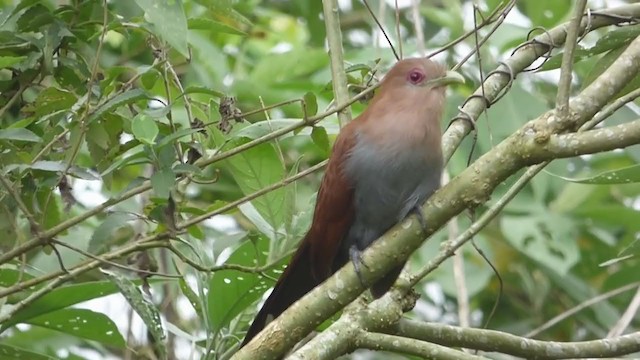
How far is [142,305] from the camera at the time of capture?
109 inches

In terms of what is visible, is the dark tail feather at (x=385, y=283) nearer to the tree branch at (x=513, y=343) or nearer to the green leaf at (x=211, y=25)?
the tree branch at (x=513, y=343)

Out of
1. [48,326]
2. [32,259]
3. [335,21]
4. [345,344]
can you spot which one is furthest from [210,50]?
[345,344]

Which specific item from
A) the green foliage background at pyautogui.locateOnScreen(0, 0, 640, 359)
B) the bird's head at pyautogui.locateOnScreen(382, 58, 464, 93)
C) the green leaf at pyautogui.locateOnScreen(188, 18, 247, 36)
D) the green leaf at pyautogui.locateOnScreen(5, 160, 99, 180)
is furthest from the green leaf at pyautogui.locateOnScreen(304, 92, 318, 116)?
the green leaf at pyautogui.locateOnScreen(5, 160, 99, 180)

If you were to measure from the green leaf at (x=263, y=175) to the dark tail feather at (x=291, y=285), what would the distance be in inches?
4.1

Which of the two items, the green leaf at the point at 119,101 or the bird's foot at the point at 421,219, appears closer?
the bird's foot at the point at 421,219

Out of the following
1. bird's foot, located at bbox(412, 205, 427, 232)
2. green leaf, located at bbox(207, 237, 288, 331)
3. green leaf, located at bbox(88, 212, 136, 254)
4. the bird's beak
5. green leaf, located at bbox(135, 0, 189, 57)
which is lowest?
green leaf, located at bbox(207, 237, 288, 331)

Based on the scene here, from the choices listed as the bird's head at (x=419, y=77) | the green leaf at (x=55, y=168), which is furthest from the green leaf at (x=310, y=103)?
the green leaf at (x=55, y=168)

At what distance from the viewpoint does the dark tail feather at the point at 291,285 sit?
9.47ft

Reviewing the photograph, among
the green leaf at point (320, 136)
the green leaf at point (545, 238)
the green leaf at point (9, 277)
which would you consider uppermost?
the green leaf at point (320, 136)

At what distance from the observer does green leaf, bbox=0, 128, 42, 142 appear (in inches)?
96.3

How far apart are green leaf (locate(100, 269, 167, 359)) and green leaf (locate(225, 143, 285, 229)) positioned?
36 centimetres

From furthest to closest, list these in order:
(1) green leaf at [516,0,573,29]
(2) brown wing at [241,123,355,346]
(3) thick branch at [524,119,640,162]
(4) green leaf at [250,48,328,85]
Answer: (4) green leaf at [250,48,328,85]
(1) green leaf at [516,0,573,29]
(2) brown wing at [241,123,355,346]
(3) thick branch at [524,119,640,162]

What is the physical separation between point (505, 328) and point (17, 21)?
2.75 meters

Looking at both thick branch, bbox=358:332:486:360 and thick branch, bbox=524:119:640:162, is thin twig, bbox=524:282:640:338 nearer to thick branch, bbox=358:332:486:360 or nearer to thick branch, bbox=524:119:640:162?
thick branch, bbox=358:332:486:360
